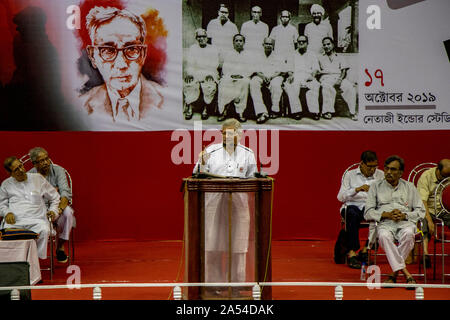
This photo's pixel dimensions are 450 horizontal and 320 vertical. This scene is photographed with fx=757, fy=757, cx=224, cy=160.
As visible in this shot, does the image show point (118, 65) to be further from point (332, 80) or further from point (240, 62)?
point (332, 80)

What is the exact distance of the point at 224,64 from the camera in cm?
835

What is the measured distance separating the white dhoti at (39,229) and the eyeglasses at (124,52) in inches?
95.1

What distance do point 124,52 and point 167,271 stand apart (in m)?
2.78

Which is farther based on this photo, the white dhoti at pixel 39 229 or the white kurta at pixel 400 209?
the white dhoti at pixel 39 229

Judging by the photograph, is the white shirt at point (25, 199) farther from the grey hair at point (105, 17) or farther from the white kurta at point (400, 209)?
the white kurta at point (400, 209)

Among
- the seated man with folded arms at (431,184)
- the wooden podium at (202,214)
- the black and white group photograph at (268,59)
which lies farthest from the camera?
the black and white group photograph at (268,59)

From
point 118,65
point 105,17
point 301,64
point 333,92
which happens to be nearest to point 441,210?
point 333,92

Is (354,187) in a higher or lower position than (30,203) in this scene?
higher

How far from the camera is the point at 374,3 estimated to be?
8.31 meters

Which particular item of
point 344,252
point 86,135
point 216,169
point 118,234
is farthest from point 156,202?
point 216,169

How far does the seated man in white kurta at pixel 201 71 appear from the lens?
834 cm

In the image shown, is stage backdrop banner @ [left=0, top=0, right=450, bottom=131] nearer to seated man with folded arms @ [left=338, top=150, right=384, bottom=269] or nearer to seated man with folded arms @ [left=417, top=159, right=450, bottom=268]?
seated man with folded arms @ [left=338, top=150, right=384, bottom=269]

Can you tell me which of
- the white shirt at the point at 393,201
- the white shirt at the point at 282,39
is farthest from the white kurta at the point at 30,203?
the white shirt at the point at 282,39

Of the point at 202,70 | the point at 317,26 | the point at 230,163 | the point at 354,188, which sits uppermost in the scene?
the point at 317,26
